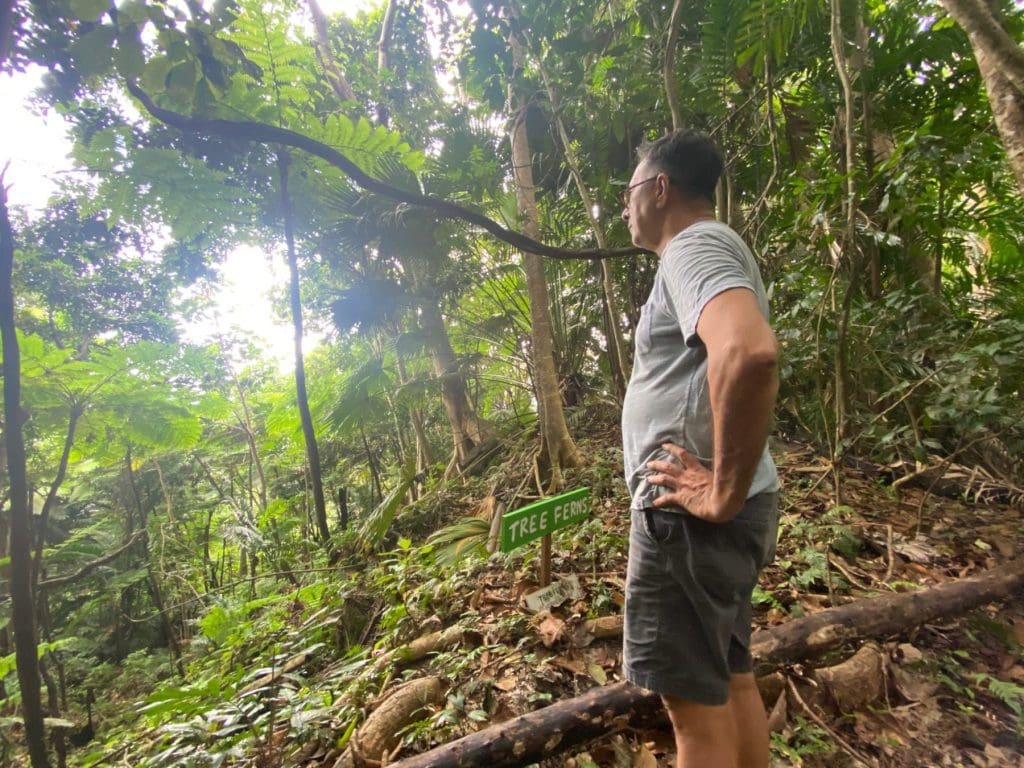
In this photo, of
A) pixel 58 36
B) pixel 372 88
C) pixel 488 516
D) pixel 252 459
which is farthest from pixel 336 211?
pixel 252 459

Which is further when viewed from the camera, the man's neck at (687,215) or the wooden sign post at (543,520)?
the wooden sign post at (543,520)

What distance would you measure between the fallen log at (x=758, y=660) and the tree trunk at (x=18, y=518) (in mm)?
1075

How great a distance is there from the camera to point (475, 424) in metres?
6.04

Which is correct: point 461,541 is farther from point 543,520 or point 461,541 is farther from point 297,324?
point 297,324

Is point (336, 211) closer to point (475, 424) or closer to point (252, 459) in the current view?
point (475, 424)

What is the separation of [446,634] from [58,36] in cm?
247

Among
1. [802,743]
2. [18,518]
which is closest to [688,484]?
[802,743]

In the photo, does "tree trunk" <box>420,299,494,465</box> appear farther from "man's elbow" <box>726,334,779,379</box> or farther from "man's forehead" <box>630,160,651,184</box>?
"man's elbow" <box>726,334,779,379</box>

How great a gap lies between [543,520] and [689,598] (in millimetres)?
885

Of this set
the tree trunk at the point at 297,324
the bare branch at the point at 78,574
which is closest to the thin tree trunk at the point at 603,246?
the tree trunk at the point at 297,324

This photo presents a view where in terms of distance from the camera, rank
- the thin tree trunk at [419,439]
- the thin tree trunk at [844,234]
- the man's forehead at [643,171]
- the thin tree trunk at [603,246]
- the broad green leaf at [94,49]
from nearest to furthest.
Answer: the broad green leaf at [94,49], the man's forehead at [643,171], the thin tree trunk at [844,234], the thin tree trunk at [603,246], the thin tree trunk at [419,439]

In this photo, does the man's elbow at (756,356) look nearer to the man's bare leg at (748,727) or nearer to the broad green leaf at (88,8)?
the man's bare leg at (748,727)

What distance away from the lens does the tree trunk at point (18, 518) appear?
48.3 inches

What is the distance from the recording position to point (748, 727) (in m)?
1.23
